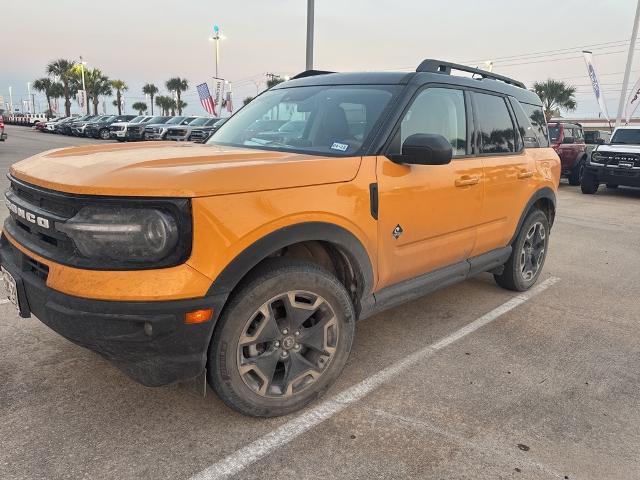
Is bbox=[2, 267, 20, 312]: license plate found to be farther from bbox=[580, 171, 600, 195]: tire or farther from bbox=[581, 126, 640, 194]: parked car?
bbox=[580, 171, 600, 195]: tire

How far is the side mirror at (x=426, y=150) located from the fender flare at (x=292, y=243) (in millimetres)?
577

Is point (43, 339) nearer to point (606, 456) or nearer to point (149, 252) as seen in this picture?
point (149, 252)

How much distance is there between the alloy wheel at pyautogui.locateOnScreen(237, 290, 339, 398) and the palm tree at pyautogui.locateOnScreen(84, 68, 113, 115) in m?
75.7

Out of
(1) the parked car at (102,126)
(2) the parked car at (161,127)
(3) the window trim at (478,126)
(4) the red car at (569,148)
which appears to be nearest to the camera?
(3) the window trim at (478,126)

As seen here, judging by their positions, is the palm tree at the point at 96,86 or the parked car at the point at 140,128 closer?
the parked car at the point at 140,128

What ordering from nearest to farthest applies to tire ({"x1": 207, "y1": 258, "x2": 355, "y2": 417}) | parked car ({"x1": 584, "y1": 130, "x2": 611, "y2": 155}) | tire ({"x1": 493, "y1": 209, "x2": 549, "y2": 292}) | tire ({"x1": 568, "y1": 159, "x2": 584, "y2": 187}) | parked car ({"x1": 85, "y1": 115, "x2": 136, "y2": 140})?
tire ({"x1": 207, "y1": 258, "x2": 355, "y2": 417}) < tire ({"x1": 493, "y1": 209, "x2": 549, "y2": 292}) < tire ({"x1": 568, "y1": 159, "x2": 584, "y2": 187}) < parked car ({"x1": 584, "y1": 130, "x2": 611, "y2": 155}) < parked car ({"x1": 85, "y1": 115, "x2": 136, "y2": 140})

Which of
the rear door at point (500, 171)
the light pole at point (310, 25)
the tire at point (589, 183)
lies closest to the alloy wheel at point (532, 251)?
the rear door at point (500, 171)

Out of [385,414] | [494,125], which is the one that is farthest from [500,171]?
[385,414]

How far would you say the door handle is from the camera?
344cm

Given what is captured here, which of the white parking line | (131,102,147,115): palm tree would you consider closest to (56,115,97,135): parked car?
the white parking line

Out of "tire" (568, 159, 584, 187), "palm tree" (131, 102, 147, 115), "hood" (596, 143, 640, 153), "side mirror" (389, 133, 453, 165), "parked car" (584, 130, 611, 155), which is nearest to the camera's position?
"side mirror" (389, 133, 453, 165)

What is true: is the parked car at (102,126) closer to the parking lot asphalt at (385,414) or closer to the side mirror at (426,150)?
the parking lot asphalt at (385,414)

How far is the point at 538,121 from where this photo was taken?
479 cm

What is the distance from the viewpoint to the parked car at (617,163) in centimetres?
→ 1191
